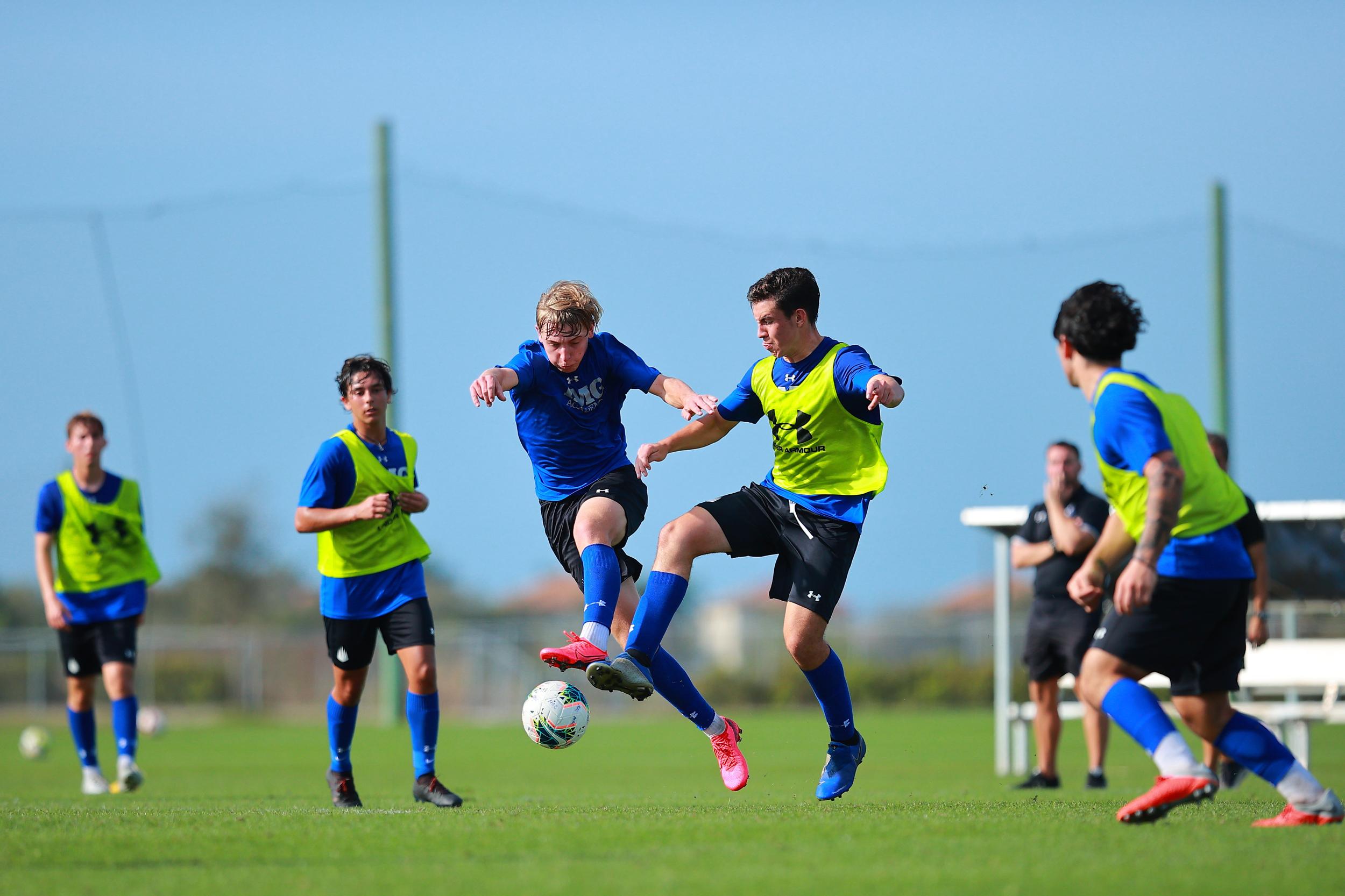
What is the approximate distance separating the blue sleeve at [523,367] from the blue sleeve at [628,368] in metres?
0.38

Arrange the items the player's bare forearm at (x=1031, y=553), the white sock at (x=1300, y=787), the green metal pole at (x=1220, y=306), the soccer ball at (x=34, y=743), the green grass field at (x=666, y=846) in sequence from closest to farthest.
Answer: the green grass field at (x=666, y=846) → the white sock at (x=1300, y=787) → the player's bare forearm at (x=1031, y=553) → the soccer ball at (x=34, y=743) → the green metal pole at (x=1220, y=306)

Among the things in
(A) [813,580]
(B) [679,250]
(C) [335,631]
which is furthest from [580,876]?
(B) [679,250]

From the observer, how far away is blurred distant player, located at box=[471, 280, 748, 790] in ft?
22.9

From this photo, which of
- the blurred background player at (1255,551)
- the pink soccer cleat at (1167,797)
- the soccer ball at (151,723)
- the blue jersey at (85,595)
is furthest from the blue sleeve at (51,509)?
the soccer ball at (151,723)

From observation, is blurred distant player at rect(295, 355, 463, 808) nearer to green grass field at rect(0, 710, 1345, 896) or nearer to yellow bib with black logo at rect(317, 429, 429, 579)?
yellow bib with black logo at rect(317, 429, 429, 579)

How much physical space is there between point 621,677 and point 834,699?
4.24 ft

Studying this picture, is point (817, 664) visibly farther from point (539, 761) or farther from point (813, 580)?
point (539, 761)

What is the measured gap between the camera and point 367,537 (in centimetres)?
770

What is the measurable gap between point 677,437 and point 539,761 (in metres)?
9.44

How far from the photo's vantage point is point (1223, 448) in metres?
8.06

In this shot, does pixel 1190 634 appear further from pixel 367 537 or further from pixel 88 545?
pixel 88 545

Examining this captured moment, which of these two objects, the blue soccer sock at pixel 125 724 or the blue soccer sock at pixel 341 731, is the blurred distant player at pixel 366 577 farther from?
the blue soccer sock at pixel 125 724

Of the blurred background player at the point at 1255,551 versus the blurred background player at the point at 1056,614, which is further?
the blurred background player at the point at 1056,614

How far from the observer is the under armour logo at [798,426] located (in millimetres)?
6633
